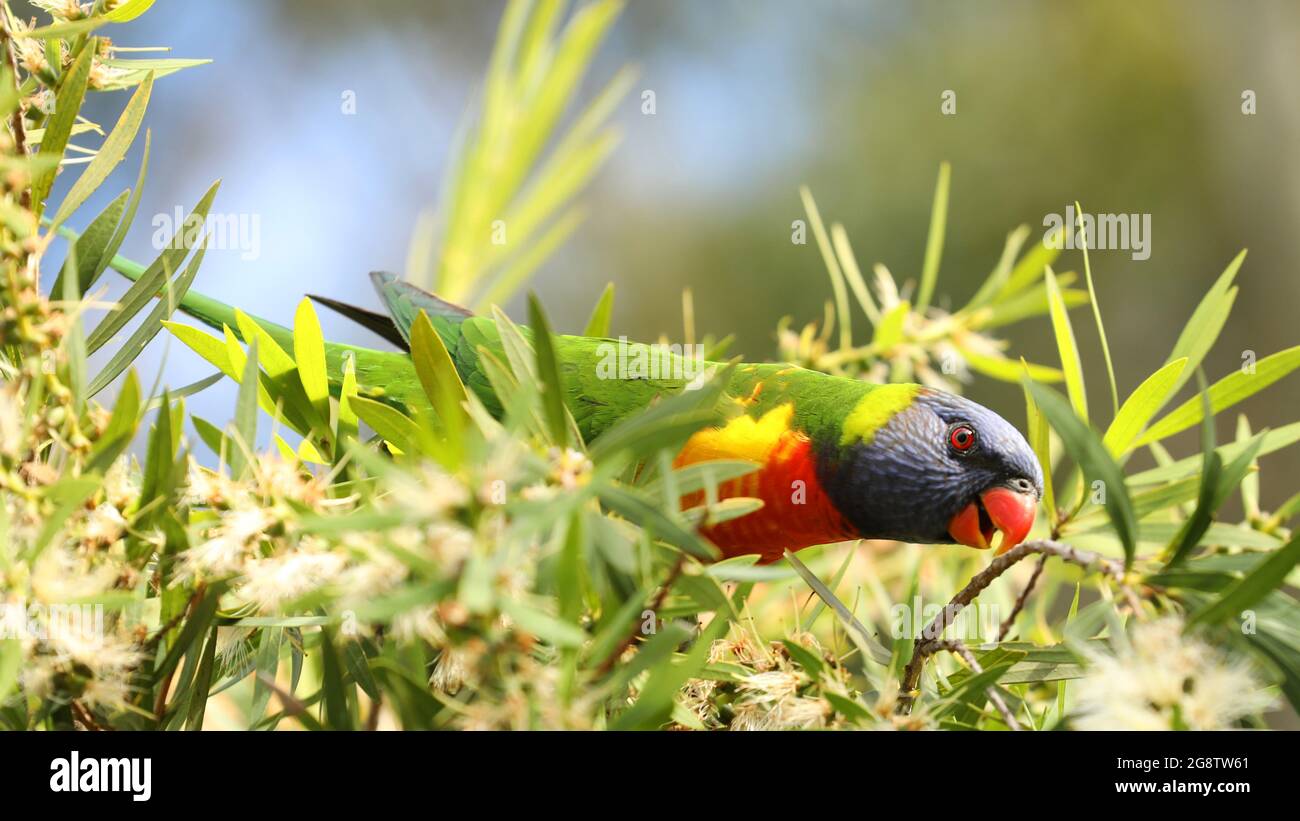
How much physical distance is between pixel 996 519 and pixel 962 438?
0.38 ft

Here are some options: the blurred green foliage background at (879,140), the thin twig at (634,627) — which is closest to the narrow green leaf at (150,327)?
the thin twig at (634,627)

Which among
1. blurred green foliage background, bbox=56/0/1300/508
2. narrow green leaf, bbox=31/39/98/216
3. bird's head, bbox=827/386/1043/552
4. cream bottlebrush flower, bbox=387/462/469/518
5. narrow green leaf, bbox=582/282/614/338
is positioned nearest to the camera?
cream bottlebrush flower, bbox=387/462/469/518

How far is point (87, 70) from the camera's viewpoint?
2.15ft

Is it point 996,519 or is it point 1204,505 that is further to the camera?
point 996,519

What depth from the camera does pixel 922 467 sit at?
1223 millimetres

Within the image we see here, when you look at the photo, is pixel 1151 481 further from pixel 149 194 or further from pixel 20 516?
pixel 149 194

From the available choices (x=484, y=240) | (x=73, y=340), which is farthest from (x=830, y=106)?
(x=73, y=340)

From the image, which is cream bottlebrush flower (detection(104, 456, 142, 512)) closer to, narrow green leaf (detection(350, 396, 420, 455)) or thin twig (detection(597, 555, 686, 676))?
narrow green leaf (detection(350, 396, 420, 455))

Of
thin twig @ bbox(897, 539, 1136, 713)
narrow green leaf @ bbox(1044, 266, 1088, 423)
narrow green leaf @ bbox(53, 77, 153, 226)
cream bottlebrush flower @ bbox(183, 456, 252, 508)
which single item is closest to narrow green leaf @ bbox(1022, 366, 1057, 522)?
narrow green leaf @ bbox(1044, 266, 1088, 423)

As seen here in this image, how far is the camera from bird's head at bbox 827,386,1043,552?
1.21 m

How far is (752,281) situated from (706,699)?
5407 mm

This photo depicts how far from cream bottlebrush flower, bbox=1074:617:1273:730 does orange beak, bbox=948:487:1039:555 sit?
68 cm

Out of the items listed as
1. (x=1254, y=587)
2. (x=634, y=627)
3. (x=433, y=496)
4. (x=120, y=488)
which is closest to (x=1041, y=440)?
(x=1254, y=587)

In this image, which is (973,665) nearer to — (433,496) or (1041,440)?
(1041,440)
